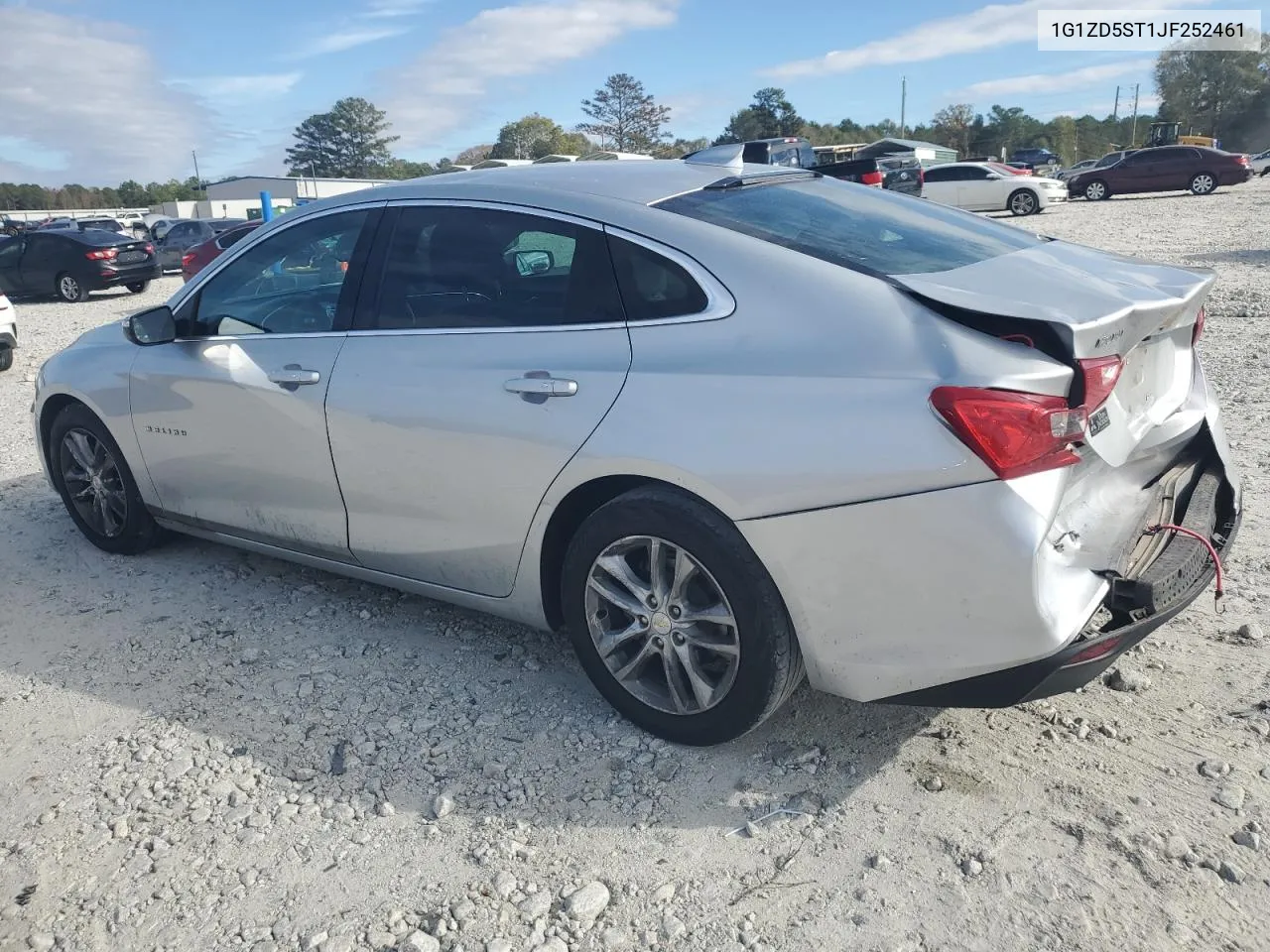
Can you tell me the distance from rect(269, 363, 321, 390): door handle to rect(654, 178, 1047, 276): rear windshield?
141cm

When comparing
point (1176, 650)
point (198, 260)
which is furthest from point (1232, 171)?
point (1176, 650)

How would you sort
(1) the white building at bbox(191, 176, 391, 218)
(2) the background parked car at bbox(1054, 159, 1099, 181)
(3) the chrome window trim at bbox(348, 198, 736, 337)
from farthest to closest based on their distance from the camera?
1. (1) the white building at bbox(191, 176, 391, 218)
2. (2) the background parked car at bbox(1054, 159, 1099, 181)
3. (3) the chrome window trim at bbox(348, 198, 736, 337)

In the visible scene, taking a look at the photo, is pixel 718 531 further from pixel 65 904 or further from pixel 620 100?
pixel 620 100

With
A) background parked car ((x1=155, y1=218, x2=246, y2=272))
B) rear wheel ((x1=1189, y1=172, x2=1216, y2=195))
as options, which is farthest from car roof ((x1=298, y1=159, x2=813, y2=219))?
rear wheel ((x1=1189, y1=172, x2=1216, y2=195))

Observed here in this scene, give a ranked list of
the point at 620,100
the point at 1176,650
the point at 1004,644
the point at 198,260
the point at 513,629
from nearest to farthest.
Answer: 1. the point at 1004,644
2. the point at 1176,650
3. the point at 513,629
4. the point at 198,260
5. the point at 620,100

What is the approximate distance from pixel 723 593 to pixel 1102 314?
118 cm

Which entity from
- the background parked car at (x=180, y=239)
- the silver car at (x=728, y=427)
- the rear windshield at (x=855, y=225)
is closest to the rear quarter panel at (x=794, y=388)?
the silver car at (x=728, y=427)

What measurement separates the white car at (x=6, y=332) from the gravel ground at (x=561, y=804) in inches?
323

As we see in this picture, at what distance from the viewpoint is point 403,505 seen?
133 inches

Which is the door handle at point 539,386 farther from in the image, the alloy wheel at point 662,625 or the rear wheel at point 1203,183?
the rear wheel at point 1203,183

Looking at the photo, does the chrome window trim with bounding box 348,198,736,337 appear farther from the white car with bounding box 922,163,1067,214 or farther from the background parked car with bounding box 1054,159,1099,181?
the background parked car with bounding box 1054,159,1099,181

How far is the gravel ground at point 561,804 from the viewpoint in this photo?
2322 millimetres

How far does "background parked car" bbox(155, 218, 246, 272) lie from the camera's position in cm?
2330

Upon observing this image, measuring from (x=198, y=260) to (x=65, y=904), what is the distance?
49.3ft
